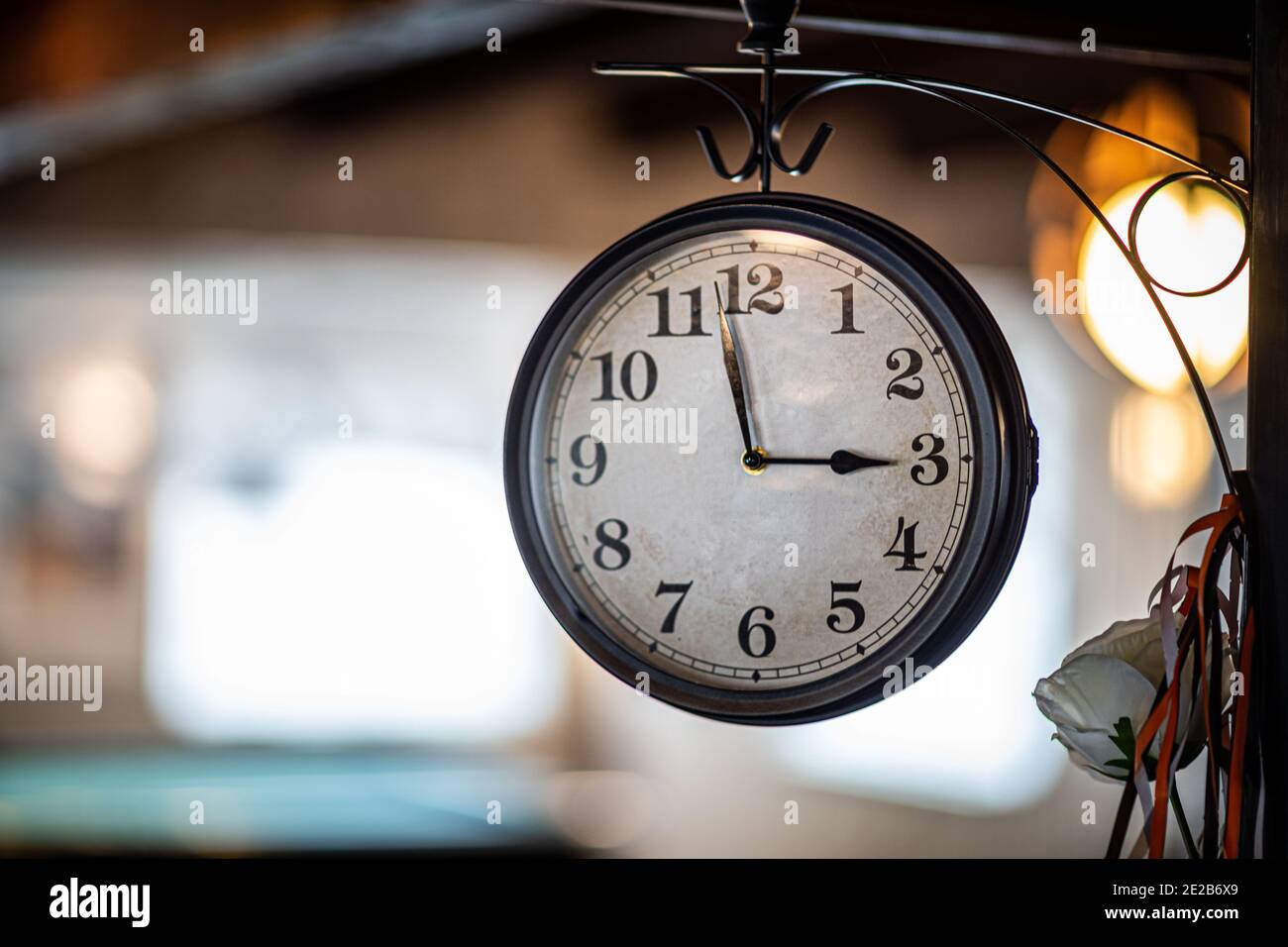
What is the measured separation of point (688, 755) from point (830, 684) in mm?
1765

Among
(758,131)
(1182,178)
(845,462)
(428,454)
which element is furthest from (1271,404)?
(428,454)

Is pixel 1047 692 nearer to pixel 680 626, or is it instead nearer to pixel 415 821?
pixel 680 626

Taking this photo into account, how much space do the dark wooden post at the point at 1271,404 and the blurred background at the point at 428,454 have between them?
60.9 inches

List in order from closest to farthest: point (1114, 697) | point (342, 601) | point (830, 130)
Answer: point (1114, 697), point (830, 130), point (342, 601)

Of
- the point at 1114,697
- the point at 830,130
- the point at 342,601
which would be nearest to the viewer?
the point at 1114,697

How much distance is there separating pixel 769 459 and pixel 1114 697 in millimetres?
345

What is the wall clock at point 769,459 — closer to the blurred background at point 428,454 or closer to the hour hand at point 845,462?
the hour hand at point 845,462

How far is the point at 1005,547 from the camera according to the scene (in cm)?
99

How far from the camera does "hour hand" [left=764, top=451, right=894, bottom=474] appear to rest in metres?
1.03

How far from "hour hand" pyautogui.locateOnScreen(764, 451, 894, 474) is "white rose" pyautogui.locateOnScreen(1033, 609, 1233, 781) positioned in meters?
0.23

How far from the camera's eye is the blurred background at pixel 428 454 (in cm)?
256

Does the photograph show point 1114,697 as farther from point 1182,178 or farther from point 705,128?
point 705,128

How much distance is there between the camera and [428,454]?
271 cm
